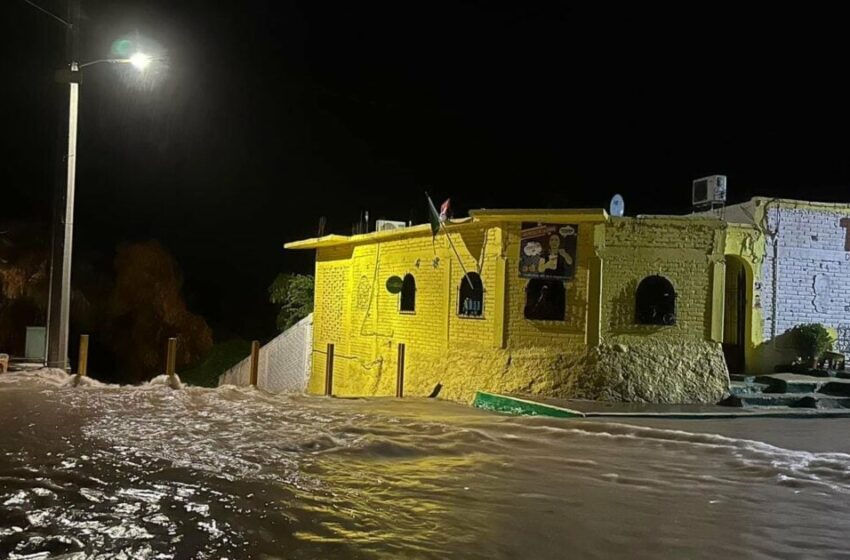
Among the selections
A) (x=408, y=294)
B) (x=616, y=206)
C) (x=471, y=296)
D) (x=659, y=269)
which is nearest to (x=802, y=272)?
(x=659, y=269)

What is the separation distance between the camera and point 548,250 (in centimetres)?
1362

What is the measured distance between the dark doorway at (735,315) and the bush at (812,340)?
101 centimetres

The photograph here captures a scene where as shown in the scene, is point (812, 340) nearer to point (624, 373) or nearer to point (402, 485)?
point (624, 373)

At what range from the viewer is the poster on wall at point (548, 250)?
1348 centimetres

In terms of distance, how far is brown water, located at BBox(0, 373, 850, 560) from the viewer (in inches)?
210

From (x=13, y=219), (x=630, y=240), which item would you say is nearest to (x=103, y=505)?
(x=630, y=240)

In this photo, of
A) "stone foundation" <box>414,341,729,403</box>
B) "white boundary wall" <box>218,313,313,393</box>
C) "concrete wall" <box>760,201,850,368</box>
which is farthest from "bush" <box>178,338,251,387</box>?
"concrete wall" <box>760,201,850,368</box>

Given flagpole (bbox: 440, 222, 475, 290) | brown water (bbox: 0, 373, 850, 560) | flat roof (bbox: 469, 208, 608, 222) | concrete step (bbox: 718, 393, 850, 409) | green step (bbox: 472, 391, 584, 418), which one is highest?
flat roof (bbox: 469, 208, 608, 222)

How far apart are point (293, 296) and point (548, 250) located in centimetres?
1177

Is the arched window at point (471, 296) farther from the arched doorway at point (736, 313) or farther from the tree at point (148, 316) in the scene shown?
the tree at point (148, 316)

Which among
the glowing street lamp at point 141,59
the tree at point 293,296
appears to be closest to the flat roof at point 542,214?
the glowing street lamp at point 141,59

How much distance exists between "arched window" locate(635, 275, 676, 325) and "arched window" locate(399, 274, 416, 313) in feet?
17.0

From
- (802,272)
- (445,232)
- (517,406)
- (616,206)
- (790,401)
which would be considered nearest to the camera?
(517,406)

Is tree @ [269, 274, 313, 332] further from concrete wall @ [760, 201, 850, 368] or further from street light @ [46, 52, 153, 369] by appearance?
concrete wall @ [760, 201, 850, 368]
